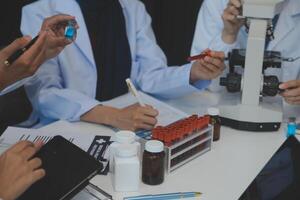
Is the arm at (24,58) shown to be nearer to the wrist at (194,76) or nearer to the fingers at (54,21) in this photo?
the fingers at (54,21)

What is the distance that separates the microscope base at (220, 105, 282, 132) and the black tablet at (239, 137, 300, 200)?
0.99ft

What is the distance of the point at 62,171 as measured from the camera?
960 mm

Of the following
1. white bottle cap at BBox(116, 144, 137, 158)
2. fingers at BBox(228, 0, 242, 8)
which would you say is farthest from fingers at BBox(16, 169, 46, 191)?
fingers at BBox(228, 0, 242, 8)

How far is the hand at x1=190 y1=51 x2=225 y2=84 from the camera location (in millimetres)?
1423

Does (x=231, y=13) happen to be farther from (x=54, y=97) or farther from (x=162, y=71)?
(x=54, y=97)

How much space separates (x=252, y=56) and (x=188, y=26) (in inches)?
63.9

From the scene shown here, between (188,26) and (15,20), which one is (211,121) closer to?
(15,20)

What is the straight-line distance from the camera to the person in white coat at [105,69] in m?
1.42

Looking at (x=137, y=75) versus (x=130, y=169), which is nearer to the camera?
(x=130, y=169)

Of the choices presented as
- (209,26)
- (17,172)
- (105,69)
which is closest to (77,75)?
(105,69)

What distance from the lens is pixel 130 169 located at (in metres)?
1.02

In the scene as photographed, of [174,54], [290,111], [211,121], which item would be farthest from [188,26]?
[211,121]

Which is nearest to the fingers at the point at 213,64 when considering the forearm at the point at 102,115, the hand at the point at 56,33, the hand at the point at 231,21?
the hand at the point at 231,21

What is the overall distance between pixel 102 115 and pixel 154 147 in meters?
0.40
